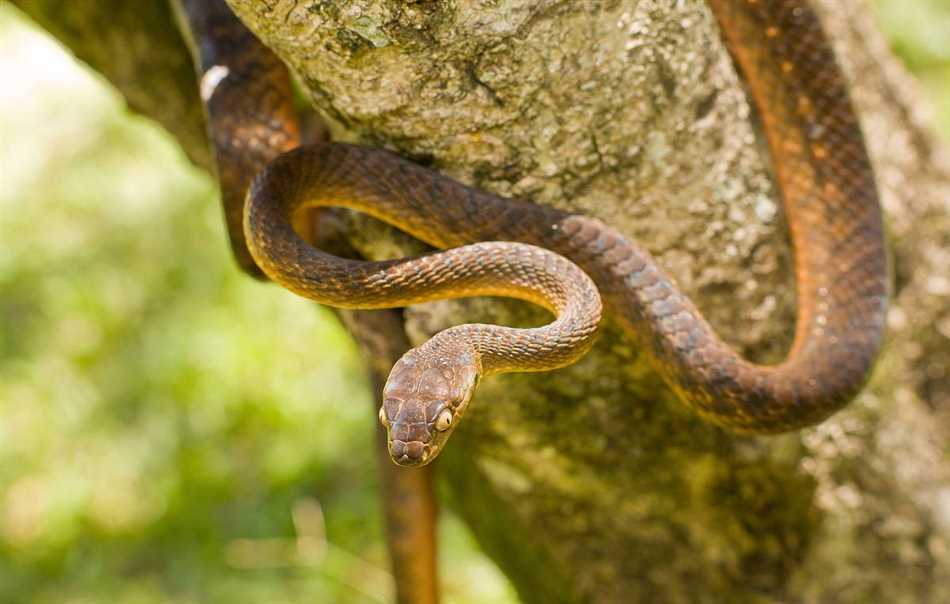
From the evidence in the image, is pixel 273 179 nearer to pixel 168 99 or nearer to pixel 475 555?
pixel 168 99

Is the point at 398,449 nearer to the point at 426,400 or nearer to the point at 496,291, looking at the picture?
the point at 426,400

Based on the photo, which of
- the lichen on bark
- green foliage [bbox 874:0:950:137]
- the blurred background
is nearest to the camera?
the lichen on bark

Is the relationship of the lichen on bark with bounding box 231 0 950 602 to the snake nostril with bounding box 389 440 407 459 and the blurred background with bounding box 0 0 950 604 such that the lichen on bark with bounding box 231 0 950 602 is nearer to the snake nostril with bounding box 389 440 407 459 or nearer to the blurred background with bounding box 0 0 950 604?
the snake nostril with bounding box 389 440 407 459

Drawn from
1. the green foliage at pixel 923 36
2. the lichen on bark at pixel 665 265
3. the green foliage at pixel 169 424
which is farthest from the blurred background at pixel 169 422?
the lichen on bark at pixel 665 265

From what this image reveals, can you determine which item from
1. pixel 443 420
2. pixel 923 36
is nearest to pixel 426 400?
pixel 443 420

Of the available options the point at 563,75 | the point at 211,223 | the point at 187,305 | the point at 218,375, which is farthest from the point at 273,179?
the point at 211,223

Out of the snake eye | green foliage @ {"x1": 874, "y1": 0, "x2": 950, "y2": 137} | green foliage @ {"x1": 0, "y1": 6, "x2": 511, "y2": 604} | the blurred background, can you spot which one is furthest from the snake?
green foliage @ {"x1": 874, "y1": 0, "x2": 950, "y2": 137}

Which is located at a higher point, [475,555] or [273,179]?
[273,179]

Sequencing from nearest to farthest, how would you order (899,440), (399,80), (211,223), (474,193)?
(399,80) → (474,193) → (899,440) → (211,223)

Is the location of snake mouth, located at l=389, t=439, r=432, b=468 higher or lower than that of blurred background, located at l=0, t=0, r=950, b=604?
higher
